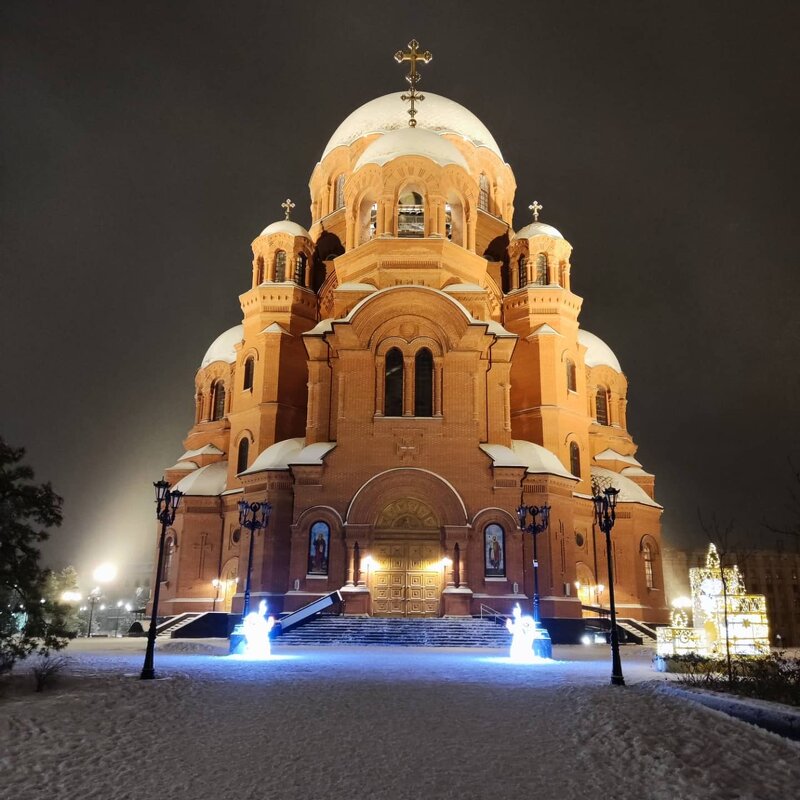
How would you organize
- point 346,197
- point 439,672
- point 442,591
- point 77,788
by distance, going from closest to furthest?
point 77,788
point 439,672
point 442,591
point 346,197

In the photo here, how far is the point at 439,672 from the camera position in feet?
44.2

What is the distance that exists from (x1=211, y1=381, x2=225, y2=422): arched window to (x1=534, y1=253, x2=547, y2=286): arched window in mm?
16820

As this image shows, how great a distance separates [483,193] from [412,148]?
7.14 meters

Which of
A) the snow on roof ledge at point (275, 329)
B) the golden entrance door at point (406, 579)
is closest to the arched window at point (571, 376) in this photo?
the golden entrance door at point (406, 579)

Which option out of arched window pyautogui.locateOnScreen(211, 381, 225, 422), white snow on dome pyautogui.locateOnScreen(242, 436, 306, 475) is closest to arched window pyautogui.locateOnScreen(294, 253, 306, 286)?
arched window pyautogui.locateOnScreen(211, 381, 225, 422)

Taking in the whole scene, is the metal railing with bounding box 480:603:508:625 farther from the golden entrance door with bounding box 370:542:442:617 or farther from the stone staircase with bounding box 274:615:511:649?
the golden entrance door with bounding box 370:542:442:617

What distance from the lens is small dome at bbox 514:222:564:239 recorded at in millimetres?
34622

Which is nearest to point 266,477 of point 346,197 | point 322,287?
point 322,287

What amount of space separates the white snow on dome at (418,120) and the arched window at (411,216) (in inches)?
264

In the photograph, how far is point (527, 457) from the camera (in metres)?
28.3

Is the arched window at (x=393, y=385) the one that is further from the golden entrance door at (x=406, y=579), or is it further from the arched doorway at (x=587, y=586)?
the arched doorway at (x=587, y=586)

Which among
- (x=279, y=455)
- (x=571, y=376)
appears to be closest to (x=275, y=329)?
(x=279, y=455)

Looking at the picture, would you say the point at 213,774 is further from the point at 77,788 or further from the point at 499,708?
the point at 499,708

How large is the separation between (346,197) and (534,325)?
10034mm
